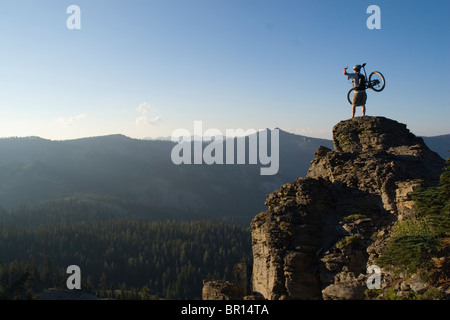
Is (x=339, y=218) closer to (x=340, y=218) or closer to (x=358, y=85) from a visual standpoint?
(x=340, y=218)

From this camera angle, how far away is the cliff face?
60.2 ft

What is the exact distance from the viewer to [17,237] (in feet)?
495

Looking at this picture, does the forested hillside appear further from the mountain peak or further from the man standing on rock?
the man standing on rock

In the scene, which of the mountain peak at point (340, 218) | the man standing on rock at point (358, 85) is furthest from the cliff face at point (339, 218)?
→ the man standing on rock at point (358, 85)

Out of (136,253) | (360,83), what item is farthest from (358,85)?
(136,253)

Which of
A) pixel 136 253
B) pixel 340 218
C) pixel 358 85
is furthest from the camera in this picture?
pixel 136 253

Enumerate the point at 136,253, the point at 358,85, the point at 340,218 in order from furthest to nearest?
the point at 136,253
the point at 358,85
the point at 340,218

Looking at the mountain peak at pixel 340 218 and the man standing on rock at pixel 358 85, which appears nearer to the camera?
the mountain peak at pixel 340 218

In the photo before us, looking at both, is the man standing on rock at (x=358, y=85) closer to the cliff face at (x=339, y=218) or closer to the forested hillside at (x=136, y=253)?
the cliff face at (x=339, y=218)

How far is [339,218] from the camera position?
21.2 meters

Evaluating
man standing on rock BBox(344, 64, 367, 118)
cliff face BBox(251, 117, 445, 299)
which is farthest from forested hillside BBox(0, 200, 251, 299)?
man standing on rock BBox(344, 64, 367, 118)

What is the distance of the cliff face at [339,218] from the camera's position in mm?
18359

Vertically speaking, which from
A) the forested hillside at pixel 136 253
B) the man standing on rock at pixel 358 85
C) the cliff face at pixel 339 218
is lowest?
the forested hillside at pixel 136 253
